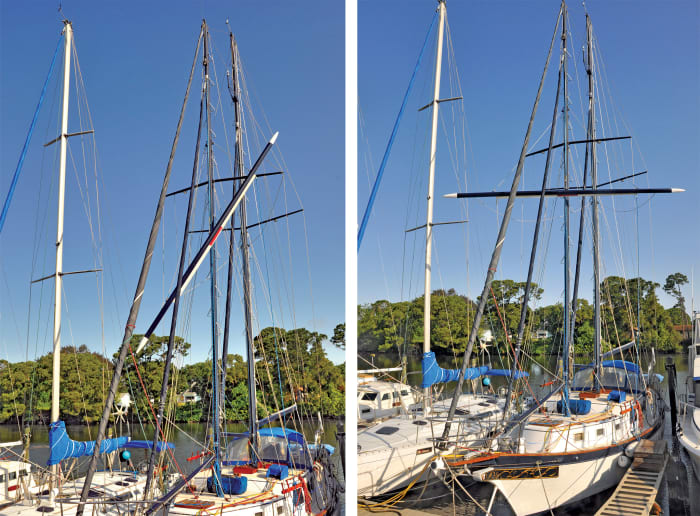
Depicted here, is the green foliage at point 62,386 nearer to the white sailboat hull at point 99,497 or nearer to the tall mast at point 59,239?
the tall mast at point 59,239

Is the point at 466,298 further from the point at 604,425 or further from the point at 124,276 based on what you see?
the point at 124,276

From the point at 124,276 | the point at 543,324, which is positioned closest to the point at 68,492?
the point at 124,276

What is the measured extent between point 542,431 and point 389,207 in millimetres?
1551

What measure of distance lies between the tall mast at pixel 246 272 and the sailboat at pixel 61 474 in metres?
0.71

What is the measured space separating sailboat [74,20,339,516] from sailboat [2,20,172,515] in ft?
1.15

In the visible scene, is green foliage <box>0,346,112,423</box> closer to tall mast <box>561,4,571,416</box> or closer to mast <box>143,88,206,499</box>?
mast <box>143,88,206,499</box>

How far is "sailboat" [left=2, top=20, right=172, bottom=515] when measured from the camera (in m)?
3.58

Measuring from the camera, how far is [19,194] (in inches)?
185

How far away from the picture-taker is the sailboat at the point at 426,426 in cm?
306

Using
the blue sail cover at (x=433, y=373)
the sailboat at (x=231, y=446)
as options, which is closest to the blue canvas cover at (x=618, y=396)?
the blue sail cover at (x=433, y=373)

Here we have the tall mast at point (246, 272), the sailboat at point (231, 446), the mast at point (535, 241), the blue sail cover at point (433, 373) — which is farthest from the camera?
the tall mast at point (246, 272)

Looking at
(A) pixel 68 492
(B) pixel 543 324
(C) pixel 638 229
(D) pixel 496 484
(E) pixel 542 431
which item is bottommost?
(A) pixel 68 492

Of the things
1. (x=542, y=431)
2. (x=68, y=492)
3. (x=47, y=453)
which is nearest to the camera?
(x=542, y=431)

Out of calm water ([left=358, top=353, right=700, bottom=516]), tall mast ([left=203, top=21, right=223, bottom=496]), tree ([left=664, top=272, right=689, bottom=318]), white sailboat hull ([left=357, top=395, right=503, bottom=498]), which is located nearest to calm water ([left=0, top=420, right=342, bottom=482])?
white sailboat hull ([left=357, top=395, right=503, bottom=498])
